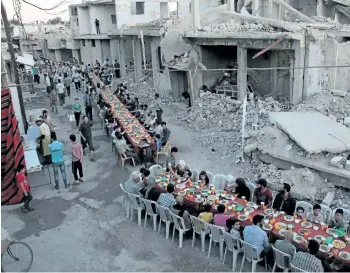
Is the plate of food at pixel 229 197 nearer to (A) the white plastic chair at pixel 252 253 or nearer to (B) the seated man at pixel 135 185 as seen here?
(A) the white plastic chair at pixel 252 253

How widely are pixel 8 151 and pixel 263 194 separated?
6.13 metres

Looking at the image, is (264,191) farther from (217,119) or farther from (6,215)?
(217,119)

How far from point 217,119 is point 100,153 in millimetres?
5575

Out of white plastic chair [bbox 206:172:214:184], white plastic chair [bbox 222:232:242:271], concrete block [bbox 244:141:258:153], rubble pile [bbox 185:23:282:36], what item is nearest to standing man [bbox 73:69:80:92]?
rubble pile [bbox 185:23:282:36]

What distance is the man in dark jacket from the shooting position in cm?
808

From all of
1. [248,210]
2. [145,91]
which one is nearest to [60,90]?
[145,91]

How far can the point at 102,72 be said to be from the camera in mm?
30141

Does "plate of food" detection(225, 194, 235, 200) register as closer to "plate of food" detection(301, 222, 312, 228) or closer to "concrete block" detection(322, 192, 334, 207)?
"plate of food" detection(301, 222, 312, 228)

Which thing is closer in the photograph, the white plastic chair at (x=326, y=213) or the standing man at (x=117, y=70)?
the white plastic chair at (x=326, y=213)

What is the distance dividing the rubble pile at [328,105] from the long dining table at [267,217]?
6505 mm

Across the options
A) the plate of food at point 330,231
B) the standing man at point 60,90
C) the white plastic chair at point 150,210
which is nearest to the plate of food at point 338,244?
the plate of food at point 330,231

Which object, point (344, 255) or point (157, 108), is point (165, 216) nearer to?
point (344, 255)

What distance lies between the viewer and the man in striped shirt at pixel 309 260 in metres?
5.95

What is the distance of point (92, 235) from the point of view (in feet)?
28.8
